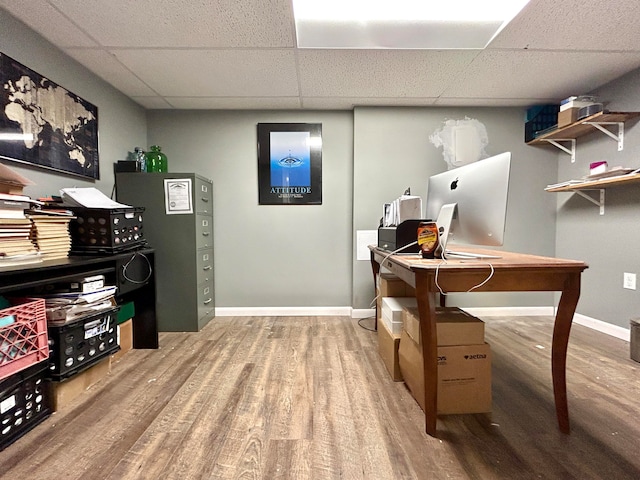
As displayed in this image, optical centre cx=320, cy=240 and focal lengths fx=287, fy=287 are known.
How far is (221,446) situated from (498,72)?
2.84m

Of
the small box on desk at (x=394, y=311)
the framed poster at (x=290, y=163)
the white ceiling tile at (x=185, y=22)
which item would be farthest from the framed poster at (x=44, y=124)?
the small box on desk at (x=394, y=311)

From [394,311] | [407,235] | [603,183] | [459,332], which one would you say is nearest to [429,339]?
[459,332]

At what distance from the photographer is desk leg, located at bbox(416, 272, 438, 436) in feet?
3.70


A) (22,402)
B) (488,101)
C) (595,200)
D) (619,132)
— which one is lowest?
(22,402)

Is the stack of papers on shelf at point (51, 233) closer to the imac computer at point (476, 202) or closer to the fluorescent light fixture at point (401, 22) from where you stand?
the fluorescent light fixture at point (401, 22)

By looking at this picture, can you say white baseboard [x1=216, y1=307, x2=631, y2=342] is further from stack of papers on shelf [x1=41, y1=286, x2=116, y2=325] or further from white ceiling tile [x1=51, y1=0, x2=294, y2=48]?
white ceiling tile [x1=51, y1=0, x2=294, y2=48]

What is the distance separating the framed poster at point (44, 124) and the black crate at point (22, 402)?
1.11 meters

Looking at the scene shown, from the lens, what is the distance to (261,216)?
9.33 feet

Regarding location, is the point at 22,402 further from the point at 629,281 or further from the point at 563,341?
→ the point at 629,281

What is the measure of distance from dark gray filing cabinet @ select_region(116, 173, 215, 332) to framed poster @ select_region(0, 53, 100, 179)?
0.33 meters

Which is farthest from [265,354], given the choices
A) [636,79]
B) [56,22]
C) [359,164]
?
[636,79]

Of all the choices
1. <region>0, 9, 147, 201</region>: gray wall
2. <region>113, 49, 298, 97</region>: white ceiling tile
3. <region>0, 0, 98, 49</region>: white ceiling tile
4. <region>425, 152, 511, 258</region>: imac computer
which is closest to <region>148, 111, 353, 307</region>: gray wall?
<region>0, 9, 147, 201</region>: gray wall

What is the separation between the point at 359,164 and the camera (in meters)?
2.75

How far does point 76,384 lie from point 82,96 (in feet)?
6.18
